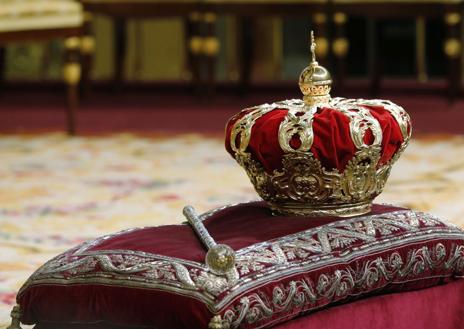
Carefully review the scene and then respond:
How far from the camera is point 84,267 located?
60.4 inches

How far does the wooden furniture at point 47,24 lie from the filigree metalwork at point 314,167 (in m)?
3.29

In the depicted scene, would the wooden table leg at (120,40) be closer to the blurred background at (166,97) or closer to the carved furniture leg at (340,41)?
the blurred background at (166,97)

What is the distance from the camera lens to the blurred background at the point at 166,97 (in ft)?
10.5

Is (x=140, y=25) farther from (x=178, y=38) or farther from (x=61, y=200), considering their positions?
(x=61, y=200)

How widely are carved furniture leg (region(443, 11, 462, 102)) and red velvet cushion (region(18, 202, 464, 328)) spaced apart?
4200mm

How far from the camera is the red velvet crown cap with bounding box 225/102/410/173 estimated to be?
5.35 feet

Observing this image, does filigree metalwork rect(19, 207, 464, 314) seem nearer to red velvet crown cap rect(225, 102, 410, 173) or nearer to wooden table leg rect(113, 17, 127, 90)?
red velvet crown cap rect(225, 102, 410, 173)

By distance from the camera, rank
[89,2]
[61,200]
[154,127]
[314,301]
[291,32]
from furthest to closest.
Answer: [291,32] < [89,2] < [154,127] < [61,200] < [314,301]

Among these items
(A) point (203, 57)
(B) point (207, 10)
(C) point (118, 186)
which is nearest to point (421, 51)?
(A) point (203, 57)

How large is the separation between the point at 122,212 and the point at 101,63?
16.1ft

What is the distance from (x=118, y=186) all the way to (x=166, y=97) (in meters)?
3.40

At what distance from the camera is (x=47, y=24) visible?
16.2 ft

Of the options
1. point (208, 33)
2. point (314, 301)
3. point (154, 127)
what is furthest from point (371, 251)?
point (208, 33)

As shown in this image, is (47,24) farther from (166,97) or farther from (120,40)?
(166,97)
